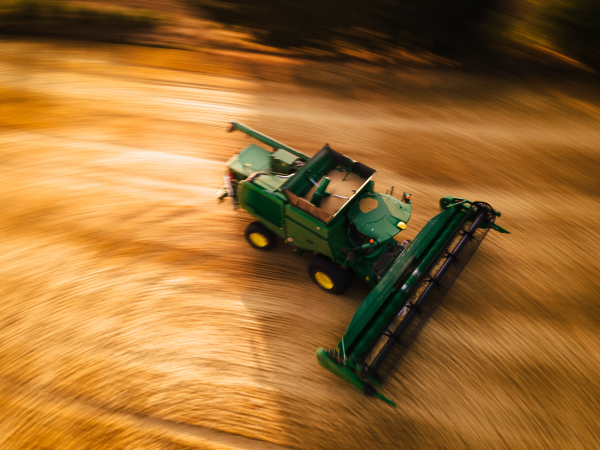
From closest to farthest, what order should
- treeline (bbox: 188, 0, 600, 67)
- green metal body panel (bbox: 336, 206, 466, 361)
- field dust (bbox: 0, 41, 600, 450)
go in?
green metal body panel (bbox: 336, 206, 466, 361)
field dust (bbox: 0, 41, 600, 450)
treeline (bbox: 188, 0, 600, 67)

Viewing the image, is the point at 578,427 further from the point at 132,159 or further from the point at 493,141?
the point at 132,159

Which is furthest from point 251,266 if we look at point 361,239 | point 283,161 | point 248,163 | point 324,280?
point 361,239

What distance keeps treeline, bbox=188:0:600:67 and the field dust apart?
0.93m

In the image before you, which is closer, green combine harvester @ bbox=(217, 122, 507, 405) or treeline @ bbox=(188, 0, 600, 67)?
green combine harvester @ bbox=(217, 122, 507, 405)

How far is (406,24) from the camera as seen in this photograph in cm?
931

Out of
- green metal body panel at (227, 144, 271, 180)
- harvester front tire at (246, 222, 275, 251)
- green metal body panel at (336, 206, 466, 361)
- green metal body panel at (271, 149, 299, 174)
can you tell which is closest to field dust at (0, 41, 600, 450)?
harvester front tire at (246, 222, 275, 251)

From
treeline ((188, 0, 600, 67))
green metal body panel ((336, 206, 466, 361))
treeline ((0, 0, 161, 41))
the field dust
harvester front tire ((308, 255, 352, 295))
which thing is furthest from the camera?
treeline ((0, 0, 161, 41))

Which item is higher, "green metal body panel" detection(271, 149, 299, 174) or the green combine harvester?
"green metal body panel" detection(271, 149, 299, 174)

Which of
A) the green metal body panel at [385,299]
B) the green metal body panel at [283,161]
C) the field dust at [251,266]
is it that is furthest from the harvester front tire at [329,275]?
the green metal body panel at [283,161]

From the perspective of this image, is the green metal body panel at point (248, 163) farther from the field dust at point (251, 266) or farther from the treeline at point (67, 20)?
the treeline at point (67, 20)

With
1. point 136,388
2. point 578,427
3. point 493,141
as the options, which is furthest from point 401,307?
point 493,141

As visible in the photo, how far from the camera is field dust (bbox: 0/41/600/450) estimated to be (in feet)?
15.5

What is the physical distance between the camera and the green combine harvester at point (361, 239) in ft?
14.9

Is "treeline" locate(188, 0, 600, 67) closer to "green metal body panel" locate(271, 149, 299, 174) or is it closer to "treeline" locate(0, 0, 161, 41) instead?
"treeline" locate(0, 0, 161, 41)
